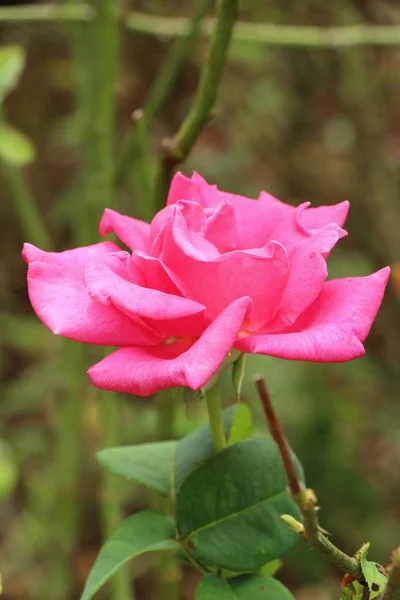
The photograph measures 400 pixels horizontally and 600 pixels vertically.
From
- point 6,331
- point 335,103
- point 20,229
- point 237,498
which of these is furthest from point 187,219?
point 20,229

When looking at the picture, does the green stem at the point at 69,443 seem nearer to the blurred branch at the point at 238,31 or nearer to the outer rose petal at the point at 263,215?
the blurred branch at the point at 238,31

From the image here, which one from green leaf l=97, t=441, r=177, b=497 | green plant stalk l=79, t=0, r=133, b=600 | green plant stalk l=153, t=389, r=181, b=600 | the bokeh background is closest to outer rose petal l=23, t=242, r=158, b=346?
green leaf l=97, t=441, r=177, b=497

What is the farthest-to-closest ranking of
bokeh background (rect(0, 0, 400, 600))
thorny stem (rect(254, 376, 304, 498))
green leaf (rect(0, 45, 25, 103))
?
bokeh background (rect(0, 0, 400, 600)), green leaf (rect(0, 45, 25, 103)), thorny stem (rect(254, 376, 304, 498))

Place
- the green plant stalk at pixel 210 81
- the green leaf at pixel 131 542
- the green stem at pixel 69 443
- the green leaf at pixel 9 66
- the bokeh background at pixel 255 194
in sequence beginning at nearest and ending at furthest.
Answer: the green leaf at pixel 131 542 < the green plant stalk at pixel 210 81 < the green leaf at pixel 9 66 < the green stem at pixel 69 443 < the bokeh background at pixel 255 194

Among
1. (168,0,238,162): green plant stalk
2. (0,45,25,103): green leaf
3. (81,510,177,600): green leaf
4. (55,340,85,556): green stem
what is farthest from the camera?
(55,340,85,556): green stem

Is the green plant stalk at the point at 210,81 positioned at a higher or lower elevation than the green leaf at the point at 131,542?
higher

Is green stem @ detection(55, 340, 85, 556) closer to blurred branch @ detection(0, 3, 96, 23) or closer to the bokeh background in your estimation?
the bokeh background

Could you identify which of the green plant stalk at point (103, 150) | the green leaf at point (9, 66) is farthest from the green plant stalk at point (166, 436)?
the green leaf at point (9, 66)
